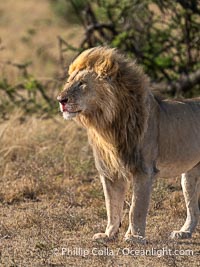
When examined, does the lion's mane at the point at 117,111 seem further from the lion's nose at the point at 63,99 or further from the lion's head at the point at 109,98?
the lion's nose at the point at 63,99

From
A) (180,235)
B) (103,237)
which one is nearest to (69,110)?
(103,237)

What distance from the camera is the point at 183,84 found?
11.2m

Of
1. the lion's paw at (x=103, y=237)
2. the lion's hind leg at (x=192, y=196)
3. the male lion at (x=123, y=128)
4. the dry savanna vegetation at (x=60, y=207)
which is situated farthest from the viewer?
the lion's hind leg at (x=192, y=196)

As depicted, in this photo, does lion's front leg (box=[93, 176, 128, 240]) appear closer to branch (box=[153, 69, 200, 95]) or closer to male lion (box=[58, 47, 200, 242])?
male lion (box=[58, 47, 200, 242])

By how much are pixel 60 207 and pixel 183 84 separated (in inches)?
164

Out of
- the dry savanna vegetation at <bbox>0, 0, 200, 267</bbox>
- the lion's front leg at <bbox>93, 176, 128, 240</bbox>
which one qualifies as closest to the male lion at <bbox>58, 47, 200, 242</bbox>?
the lion's front leg at <bbox>93, 176, 128, 240</bbox>

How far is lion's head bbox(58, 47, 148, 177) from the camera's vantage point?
6145 mm

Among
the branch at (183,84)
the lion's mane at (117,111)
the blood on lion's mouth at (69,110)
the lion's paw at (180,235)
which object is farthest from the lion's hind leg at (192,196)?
the branch at (183,84)

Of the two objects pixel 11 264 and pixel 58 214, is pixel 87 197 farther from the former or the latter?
pixel 11 264

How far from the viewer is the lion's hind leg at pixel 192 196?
6.80 meters

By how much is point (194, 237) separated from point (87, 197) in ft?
4.81

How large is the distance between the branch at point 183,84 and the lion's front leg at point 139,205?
5.07 metres

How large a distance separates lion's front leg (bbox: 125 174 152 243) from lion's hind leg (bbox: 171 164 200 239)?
0.62 meters

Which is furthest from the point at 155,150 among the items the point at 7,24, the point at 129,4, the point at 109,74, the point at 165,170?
the point at 7,24
